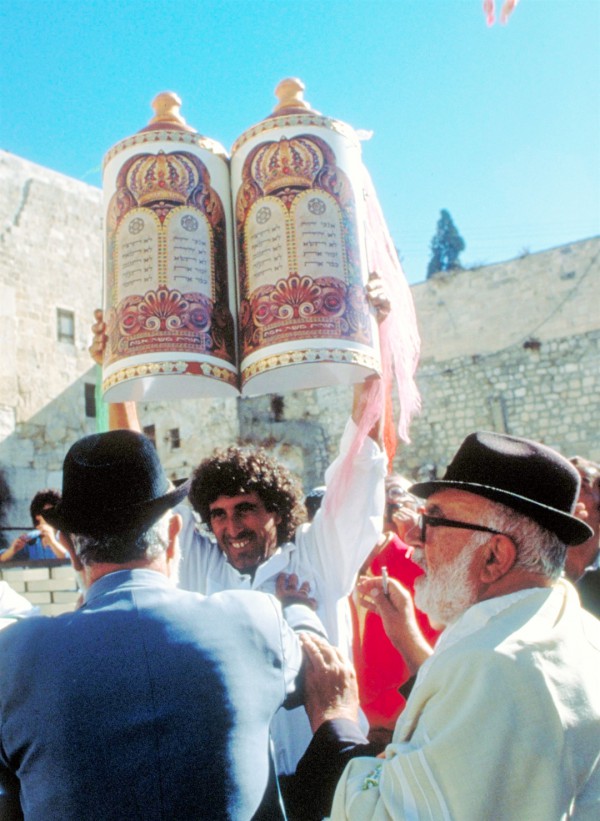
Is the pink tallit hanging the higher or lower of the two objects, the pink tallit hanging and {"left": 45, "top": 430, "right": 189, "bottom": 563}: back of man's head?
the higher

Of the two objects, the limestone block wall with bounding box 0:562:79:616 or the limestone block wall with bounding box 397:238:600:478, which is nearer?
the limestone block wall with bounding box 0:562:79:616

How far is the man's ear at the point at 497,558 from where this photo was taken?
1.73 metres

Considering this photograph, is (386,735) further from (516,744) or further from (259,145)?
(259,145)

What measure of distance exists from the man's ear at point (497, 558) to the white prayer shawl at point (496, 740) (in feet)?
0.72

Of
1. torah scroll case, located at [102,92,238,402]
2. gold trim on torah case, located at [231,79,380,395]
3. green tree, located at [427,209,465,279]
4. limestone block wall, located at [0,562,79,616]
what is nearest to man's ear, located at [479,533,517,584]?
gold trim on torah case, located at [231,79,380,395]

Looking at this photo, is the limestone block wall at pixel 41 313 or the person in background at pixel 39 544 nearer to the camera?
the person in background at pixel 39 544

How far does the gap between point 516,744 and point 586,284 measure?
1309 centimetres

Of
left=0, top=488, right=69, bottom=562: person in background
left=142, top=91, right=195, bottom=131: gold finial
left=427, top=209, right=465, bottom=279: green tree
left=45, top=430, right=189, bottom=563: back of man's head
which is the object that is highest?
left=427, top=209, right=465, bottom=279: green tree

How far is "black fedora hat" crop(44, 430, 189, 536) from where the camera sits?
164 centimetres

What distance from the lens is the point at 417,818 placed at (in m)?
1.31

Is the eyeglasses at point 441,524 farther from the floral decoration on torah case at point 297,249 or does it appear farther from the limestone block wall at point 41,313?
the limestone block wall at point 41,313

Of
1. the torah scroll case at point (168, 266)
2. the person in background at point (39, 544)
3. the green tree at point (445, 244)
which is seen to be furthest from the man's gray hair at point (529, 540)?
the green tree at point (445, 244)

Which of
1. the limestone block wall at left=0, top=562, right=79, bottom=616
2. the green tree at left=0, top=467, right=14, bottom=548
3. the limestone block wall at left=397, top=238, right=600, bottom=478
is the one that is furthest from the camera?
the limestone block wall at left=397, top=238, right=600, bottom=478

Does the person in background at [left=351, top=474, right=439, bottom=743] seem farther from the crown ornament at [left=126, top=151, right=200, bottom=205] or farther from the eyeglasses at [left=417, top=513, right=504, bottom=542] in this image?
the crown ornament at [left=126, top=151, right=200, bottom=205]
